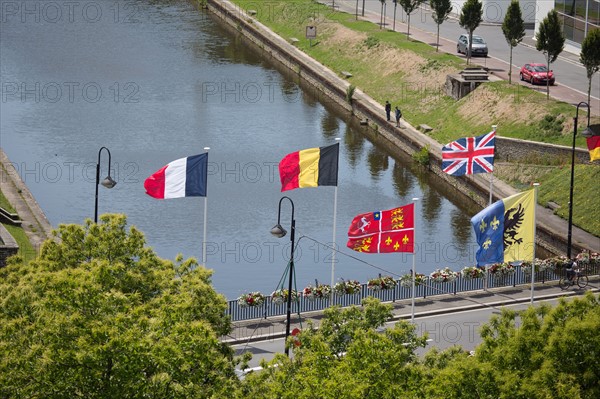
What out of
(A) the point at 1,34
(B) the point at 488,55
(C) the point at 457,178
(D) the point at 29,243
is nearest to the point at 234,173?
(C) the point at 457,178

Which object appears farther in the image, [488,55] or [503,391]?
[488,55]

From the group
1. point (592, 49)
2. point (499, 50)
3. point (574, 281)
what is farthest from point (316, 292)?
point (499, 50)

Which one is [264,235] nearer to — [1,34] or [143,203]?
[143,203]

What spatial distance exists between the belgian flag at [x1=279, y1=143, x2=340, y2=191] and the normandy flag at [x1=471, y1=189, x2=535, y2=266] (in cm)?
581

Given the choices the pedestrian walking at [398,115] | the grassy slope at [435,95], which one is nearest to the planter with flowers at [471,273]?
the grassy slope at [435,95]

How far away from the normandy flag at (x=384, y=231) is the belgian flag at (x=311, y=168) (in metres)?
2.66

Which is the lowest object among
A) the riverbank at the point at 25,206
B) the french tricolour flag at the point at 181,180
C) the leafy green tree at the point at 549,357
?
the riverbank at the point at 25,206

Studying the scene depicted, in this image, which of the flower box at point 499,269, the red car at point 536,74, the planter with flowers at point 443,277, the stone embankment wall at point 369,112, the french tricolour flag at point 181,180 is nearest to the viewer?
the french tricolour flag at point 181,180

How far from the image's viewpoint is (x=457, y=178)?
76250 mm

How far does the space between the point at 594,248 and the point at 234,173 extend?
22.8 meters

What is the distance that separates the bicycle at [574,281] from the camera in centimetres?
5769

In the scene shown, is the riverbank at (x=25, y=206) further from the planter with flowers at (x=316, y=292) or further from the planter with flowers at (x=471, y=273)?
the planter with flowers at (x=471, y=273)

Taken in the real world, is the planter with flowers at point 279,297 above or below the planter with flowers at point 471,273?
above

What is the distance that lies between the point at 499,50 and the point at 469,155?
4105 cm
